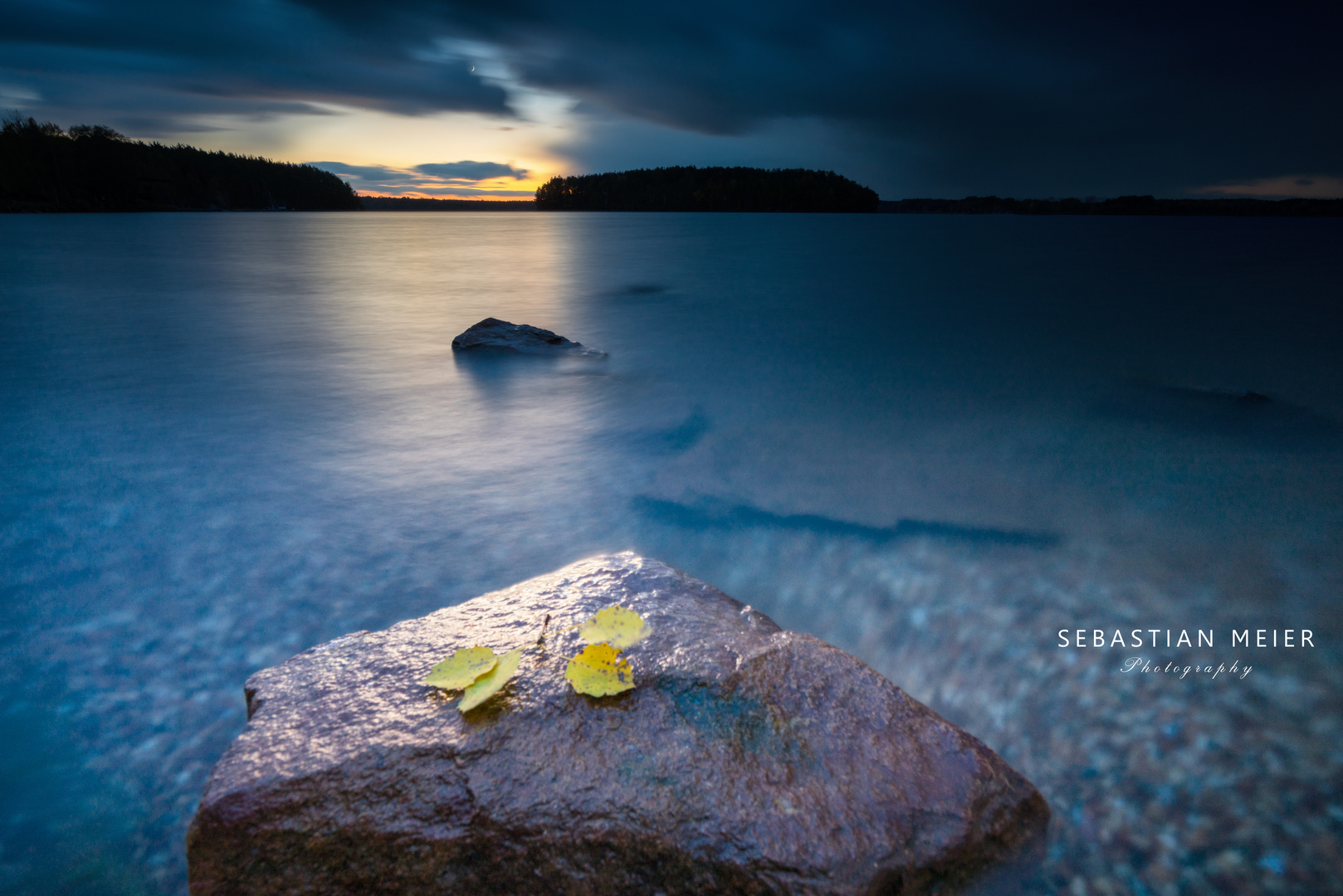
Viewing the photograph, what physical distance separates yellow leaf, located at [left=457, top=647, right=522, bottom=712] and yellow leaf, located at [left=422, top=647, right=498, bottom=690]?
2 cm

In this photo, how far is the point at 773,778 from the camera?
159 centimetres

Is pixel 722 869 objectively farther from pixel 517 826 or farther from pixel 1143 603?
pixel 1143 603

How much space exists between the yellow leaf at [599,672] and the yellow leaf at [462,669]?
23 cm

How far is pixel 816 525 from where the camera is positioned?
3.73 metres

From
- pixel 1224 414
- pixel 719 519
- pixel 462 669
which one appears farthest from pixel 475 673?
pixel 1224 414

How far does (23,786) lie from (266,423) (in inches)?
159

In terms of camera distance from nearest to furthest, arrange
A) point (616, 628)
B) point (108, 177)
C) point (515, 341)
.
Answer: point (616, 628)
point (515, 341)
point (108, 177)

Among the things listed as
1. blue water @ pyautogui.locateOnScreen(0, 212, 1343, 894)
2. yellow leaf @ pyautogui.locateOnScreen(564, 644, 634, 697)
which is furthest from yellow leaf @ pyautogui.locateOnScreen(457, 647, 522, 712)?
blue water @ pyautogui.locateOnScreen(0, 212, 1343, 894)

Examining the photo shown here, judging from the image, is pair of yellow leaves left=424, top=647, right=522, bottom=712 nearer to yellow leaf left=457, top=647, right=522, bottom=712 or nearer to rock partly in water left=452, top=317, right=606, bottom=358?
yellow leaf left=457, top=647, right=522, bottom=712

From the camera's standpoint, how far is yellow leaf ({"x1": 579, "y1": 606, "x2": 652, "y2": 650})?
1.88 m

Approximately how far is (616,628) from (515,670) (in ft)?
1.04

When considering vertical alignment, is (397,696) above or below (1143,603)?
above

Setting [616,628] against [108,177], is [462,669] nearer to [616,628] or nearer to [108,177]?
[616,628]

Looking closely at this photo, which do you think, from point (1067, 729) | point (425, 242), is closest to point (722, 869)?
point (1067, 729)
